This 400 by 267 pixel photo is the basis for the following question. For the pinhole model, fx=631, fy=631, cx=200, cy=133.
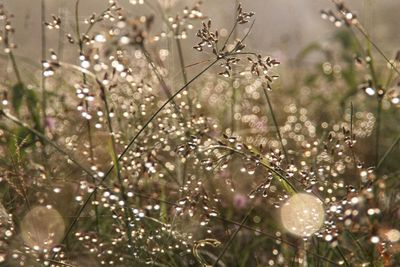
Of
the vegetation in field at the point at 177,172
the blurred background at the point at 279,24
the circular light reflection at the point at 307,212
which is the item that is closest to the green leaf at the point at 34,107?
the vegetation in field at the point at 177,172

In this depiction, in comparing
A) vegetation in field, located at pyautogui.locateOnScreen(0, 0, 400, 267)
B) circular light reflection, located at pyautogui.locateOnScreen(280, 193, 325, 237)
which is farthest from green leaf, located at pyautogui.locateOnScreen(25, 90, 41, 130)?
circular light reflection, located at pyautogui.locateOnScreen(280, 193, 325, 237)

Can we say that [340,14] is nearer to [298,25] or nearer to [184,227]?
[184,227]

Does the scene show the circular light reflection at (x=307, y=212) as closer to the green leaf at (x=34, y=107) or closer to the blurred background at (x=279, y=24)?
the green leaf at (x=34, y=107)

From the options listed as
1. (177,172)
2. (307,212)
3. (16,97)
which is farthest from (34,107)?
(307,212)

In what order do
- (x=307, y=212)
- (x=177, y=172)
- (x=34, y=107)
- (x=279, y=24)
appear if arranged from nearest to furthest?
(x=307, y=212), (x=177, y=172), (x=34, y=107), (x=279, y=24)

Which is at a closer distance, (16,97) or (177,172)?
(177,172)

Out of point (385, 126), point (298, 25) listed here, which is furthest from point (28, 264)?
point (298, 25)

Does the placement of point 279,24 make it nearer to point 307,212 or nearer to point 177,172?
point 177,172

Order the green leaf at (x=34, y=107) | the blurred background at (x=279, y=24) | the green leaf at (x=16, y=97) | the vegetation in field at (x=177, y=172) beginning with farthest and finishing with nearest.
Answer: the blurred background at (x=279, y=24)
the green leaf at (x=16, y=97)
the green leaf at (x=34, y=107)
the vegetation in field at (x=177, y=172)

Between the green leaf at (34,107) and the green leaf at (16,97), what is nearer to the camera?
the green leaf at (34,107)

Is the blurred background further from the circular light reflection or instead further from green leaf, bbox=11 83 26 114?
the circular light reflection

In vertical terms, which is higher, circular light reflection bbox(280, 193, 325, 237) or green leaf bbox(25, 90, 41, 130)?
green leaf bbox(25, 90, 41, 130)
